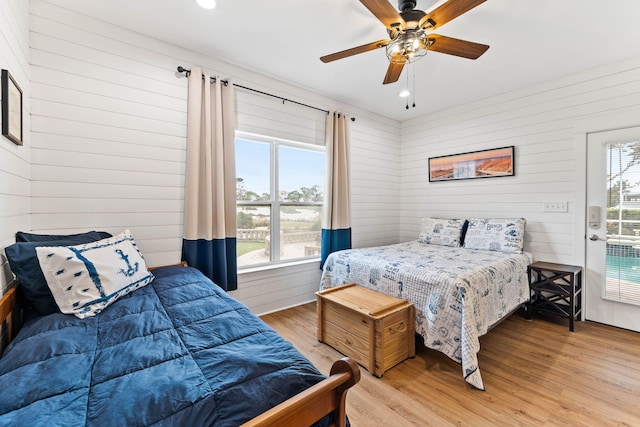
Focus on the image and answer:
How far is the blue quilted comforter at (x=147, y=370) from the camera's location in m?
0.75

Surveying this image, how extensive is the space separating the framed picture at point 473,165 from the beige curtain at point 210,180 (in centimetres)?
289

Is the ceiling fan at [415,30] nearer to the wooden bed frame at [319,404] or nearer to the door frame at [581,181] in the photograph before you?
the door frame at [581,181]

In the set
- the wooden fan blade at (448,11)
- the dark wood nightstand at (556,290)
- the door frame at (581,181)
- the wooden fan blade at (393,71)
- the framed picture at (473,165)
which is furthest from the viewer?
the framed picture at (473,165)

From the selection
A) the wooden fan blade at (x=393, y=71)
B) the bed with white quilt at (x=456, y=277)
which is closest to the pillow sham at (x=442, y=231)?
the bed with white quilt at (x=456, y=277)

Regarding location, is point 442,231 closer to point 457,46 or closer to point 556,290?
point 556,290

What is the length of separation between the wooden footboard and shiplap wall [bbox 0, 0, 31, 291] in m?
1.66

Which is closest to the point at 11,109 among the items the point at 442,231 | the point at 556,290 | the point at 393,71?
the point at 393,71

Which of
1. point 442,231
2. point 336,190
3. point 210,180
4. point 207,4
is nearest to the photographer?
point 207,4

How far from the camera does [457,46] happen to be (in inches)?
78.9

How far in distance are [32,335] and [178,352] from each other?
2.29 ft

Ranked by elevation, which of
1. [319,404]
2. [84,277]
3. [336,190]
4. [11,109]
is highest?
[11,109]

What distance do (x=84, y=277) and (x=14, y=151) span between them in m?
0.89

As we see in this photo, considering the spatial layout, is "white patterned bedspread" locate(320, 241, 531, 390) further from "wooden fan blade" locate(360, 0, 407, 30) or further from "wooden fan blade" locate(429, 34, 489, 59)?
"wooden fan blade" locate(360, 0, 407, 30)

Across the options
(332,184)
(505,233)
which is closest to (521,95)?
(505,233)
